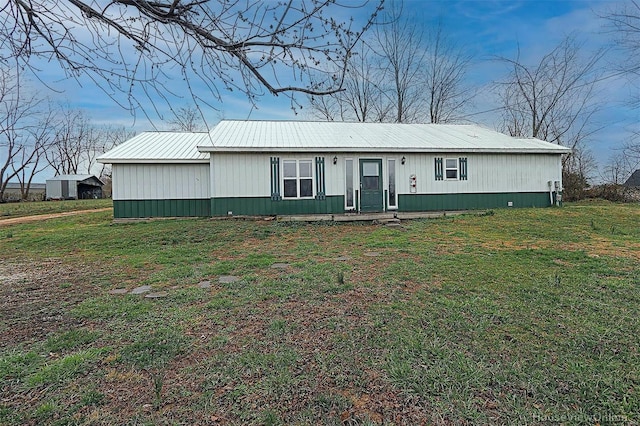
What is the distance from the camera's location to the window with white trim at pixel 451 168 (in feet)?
43.4

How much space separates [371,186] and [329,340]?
10101mm

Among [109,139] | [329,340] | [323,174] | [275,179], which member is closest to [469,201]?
[323,174]

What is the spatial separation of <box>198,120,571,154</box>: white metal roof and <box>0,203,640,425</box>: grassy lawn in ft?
20.5

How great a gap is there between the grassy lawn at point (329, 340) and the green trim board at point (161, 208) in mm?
5720

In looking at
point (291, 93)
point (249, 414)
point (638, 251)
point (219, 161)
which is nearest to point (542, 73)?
point (638, 251)

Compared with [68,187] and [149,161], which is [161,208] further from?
[68,187]

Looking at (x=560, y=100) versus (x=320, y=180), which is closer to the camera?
(x=320, y=180)

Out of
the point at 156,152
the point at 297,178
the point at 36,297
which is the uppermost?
the point at 156,152

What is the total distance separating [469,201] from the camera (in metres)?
13.4

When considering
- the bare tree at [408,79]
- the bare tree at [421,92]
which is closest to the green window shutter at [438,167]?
the bare tree at [408,79]

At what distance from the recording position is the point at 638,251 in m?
6.51

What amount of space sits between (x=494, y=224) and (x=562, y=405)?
9.14m

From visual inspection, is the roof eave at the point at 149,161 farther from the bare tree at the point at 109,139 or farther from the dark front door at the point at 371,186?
the bare tree at the point at 109,139

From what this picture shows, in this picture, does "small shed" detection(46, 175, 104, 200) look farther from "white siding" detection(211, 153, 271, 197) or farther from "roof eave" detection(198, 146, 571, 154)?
"roof eave" detection(198, 146, 571, 154)
